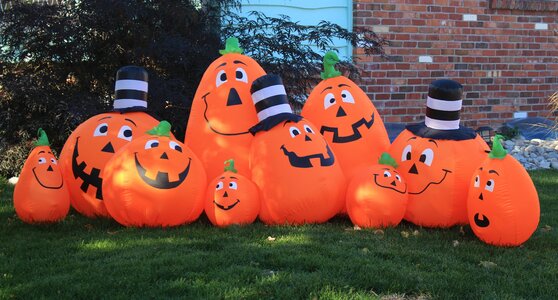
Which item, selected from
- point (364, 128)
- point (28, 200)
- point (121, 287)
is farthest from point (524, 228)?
point (28, 200)

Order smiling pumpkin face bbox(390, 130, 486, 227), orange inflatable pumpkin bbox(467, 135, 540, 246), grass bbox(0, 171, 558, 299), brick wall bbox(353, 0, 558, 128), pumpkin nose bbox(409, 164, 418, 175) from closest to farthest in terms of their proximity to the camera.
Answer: grass bbox(0, 171, 558, 299) < orange inflatable pumpkin bbox(467, 135, 540, 246) < smiling pumpkin face bbox(390, 130, 486, 227) < pumpkin nose bbox(409, 164, 418, 175) < brick wall bbox(353, 0, 558, 128)

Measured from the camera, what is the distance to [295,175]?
13.4ft

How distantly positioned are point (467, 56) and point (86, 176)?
6.53m

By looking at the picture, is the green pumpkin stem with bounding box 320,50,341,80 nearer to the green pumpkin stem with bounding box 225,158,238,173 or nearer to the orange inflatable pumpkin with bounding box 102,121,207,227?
the green pumpkin stem with bounding box 225,158,238,173

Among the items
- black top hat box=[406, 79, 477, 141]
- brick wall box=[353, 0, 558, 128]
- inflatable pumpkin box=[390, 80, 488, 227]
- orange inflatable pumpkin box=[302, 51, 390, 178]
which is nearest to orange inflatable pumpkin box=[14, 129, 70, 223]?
orange inflatable pumpkin box=[302, 51, 390, 178]

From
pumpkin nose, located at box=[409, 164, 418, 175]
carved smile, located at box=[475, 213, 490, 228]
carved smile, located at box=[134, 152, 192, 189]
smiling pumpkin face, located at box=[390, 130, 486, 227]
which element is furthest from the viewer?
pumpkin nose, located at box=[409, 164, 418, 175]

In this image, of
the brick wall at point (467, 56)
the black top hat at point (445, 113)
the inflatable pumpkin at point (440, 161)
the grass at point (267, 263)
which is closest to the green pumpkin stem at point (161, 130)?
the grass at point (267, 263)

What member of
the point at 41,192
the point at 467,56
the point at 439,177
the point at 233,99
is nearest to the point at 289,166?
the point at 233,99

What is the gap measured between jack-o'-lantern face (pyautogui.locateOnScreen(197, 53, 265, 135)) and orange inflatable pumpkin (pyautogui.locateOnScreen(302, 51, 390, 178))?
0.51m

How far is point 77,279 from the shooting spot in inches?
124

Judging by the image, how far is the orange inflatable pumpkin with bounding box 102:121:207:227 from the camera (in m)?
3.96

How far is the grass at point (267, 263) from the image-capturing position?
3.01 meters

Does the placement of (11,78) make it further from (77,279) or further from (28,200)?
(77,279)

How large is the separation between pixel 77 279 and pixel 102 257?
388 mm
